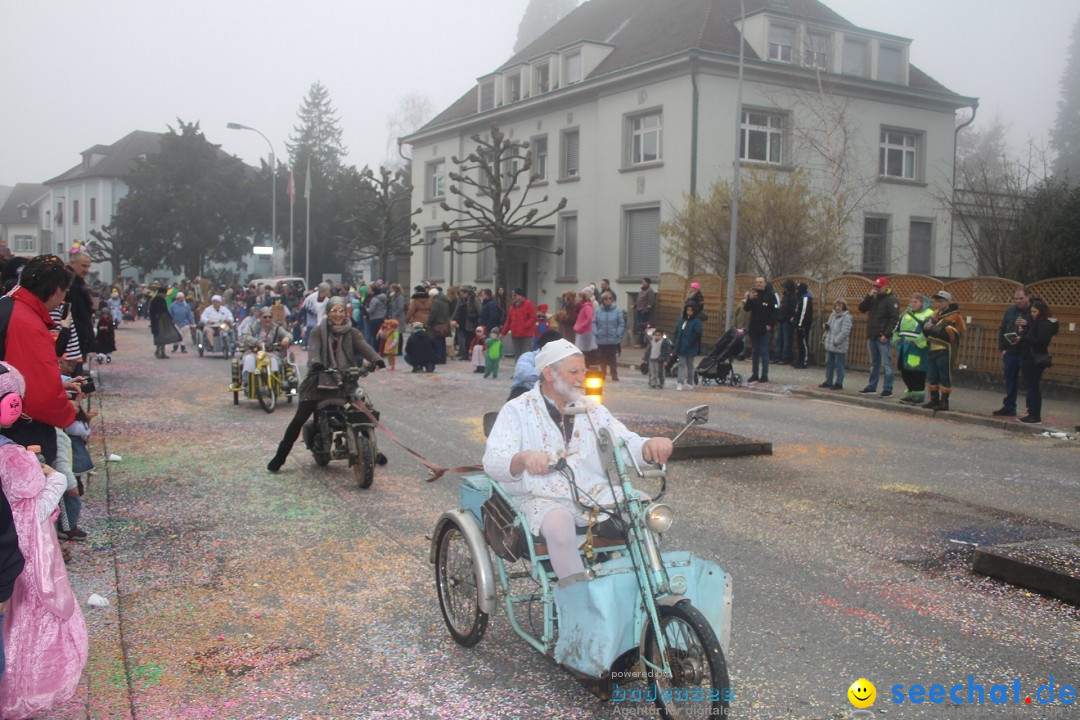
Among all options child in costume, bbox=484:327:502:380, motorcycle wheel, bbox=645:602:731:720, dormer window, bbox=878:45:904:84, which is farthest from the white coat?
dormer window, bbox=878:45:904:84

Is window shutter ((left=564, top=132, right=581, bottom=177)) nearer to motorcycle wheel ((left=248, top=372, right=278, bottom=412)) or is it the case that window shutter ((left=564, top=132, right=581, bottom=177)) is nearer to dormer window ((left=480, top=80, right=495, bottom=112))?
dormer window ((left=480, top=80, right=495, bottom=112))

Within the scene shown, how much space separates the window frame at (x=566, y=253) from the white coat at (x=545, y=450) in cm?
3166

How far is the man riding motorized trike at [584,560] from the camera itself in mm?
3730

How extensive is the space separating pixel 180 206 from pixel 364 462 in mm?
64123

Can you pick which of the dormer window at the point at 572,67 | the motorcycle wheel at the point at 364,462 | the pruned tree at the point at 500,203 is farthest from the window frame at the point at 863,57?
the motorcycle wheel at the point at 364,462

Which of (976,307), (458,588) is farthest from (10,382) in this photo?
(976,307)

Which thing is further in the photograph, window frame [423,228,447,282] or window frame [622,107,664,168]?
window frame [423,228,447,282]

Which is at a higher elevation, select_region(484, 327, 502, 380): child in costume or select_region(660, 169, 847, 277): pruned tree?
select_region(660, 169, 847, 277): pruned tree

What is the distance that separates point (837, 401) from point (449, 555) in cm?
1336

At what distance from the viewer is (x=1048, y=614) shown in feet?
18.3

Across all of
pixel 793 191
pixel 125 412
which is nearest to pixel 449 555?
pixel 125 412

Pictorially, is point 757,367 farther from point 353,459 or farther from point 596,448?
point 596,448

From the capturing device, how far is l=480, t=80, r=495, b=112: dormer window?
4203 cm

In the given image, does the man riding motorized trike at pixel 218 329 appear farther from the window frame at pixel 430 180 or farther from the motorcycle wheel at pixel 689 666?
the motorcycle wheel at pixel 689 666
